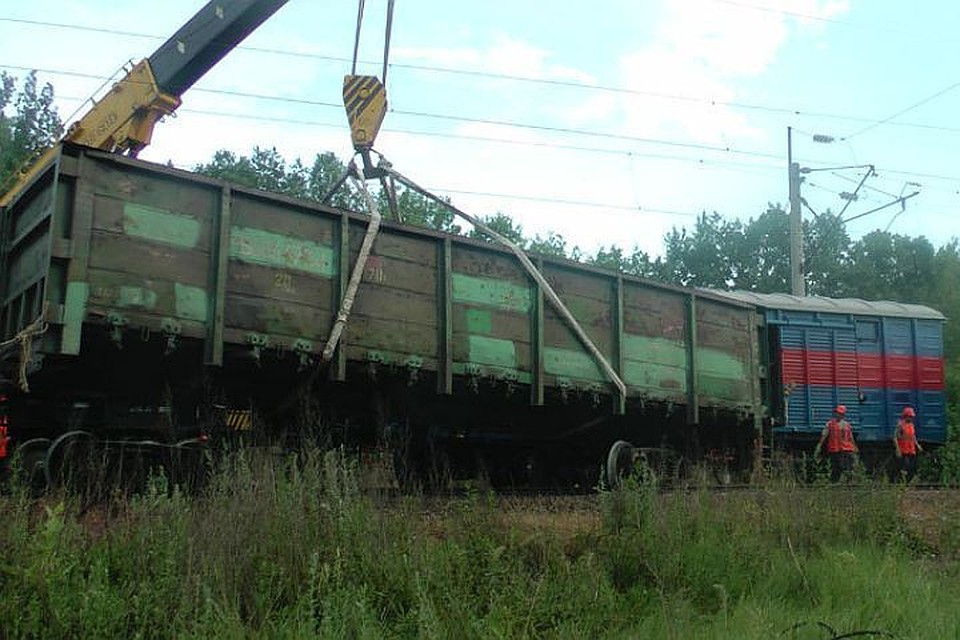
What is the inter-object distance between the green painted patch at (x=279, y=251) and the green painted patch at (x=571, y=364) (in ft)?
9.40

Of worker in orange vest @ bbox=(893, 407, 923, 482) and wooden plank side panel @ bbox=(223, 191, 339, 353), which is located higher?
wooden plank side panel @ bbox=(223, 191, 339, 353)

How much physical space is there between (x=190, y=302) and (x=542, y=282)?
3913 mm

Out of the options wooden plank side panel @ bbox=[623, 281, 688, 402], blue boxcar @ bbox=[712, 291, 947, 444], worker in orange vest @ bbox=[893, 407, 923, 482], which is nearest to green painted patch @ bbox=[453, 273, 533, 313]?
wooden plank side panel @ bbox=[623, 281, 688, 402]

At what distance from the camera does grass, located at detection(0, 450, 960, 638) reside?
4.45m

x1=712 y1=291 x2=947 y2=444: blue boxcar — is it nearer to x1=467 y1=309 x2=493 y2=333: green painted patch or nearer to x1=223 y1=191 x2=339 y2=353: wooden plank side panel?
x1=467 y1=309 x2=493 y2=333: green painted patch

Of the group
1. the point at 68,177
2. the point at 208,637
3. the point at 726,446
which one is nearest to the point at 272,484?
the point at 208,637

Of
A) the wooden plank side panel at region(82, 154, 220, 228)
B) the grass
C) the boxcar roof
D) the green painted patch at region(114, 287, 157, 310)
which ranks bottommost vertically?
the grass

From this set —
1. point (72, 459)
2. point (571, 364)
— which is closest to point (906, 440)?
point (571, 364)

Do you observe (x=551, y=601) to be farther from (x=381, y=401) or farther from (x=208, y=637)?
(x=381, y=401)

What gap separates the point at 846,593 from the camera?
6.05 meters

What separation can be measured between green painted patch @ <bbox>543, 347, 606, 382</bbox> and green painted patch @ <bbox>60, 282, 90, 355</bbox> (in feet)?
16.2

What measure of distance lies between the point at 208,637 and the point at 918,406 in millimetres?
18875

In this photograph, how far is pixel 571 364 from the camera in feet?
34.7

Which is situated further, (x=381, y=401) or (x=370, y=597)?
(x=381, y=401)
